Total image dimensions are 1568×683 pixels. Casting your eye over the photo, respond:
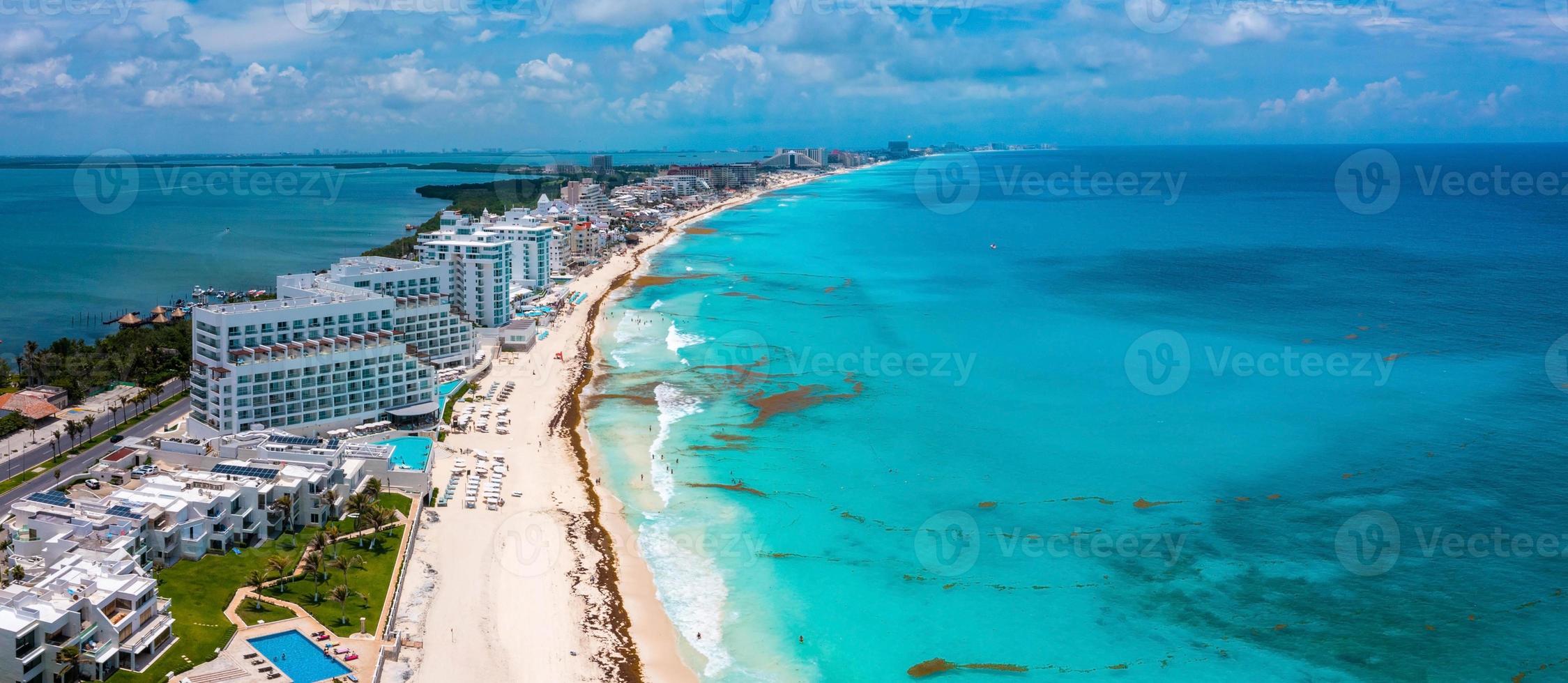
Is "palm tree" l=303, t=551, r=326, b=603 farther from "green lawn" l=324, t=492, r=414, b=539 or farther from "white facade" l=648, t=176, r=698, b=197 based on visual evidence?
"white facade" l=648, t=176, r=698, b=197

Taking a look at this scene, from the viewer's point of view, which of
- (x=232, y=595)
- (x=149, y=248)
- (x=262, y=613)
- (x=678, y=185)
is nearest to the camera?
(x=262, y=613)

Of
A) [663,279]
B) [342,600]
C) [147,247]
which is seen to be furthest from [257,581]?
[147,247]

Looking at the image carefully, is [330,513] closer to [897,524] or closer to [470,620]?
[470,620]

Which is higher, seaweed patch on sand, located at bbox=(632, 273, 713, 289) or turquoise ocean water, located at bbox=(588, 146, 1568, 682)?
seaweed patch on sand, located at bbox=(632, 273, 713, 289)

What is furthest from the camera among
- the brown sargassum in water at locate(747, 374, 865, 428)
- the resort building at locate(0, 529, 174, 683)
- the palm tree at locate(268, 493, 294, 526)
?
the brown sargassum in water at locate(747, 374, 865, 428)

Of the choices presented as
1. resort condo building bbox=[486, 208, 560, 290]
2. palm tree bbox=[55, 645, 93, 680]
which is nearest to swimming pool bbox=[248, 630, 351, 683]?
palm tree bbox=[55, 645, 93, 680]

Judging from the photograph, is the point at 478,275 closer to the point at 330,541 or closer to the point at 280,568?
the point at 330,541

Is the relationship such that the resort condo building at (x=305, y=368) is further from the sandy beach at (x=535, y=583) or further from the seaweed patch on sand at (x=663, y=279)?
the seaweed patch on sand at (x=663, y=279)
